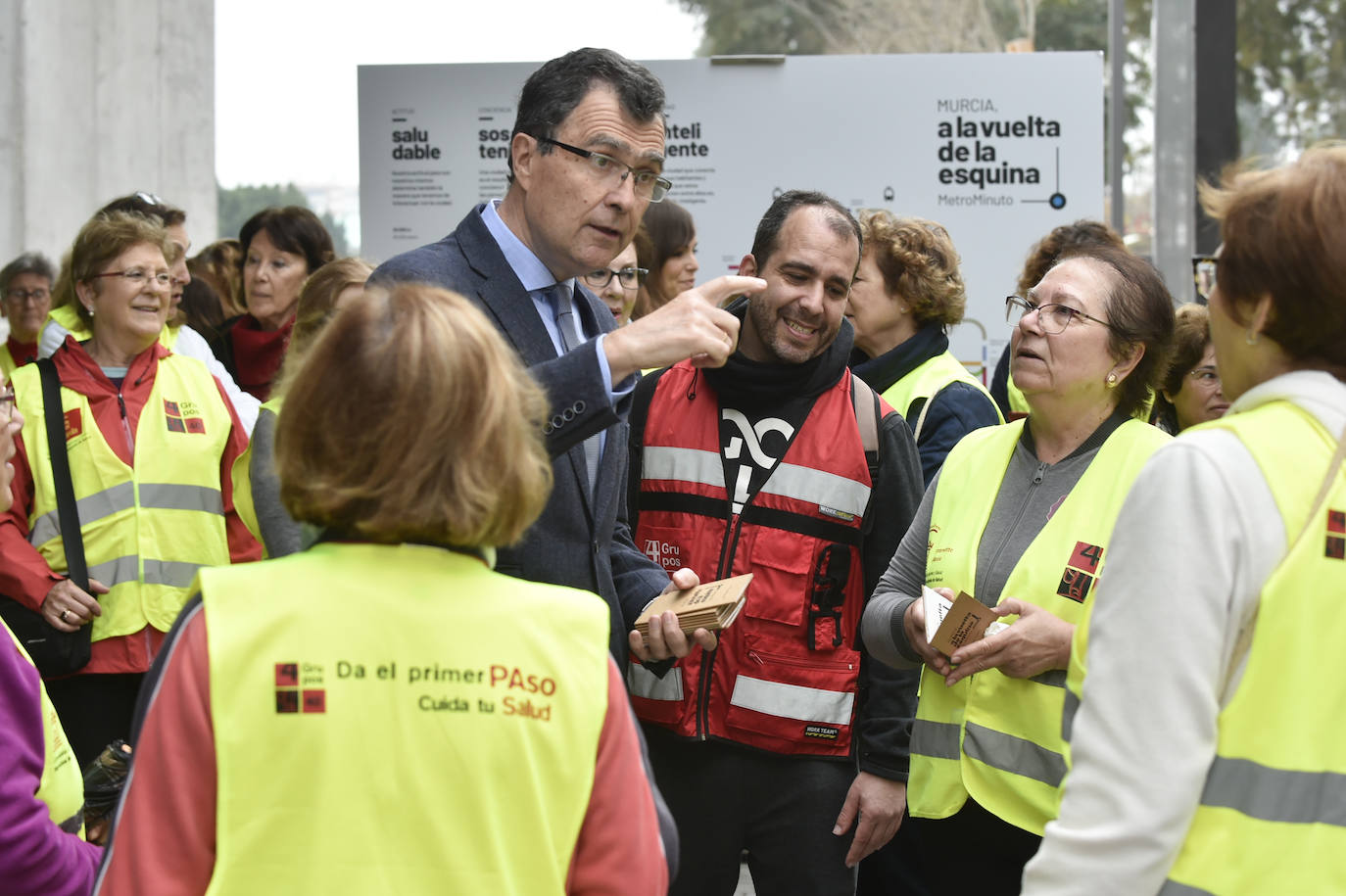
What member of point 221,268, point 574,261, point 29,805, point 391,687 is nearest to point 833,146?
point 221,268

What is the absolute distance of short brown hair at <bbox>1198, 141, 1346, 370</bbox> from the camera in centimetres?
158

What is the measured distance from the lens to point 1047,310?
3.03 m

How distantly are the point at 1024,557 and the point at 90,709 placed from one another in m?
3.08

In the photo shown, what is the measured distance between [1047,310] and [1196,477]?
5.03 feet

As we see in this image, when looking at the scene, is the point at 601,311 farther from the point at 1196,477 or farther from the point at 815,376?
the point at 1196,477

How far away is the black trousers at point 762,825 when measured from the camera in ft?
10.2

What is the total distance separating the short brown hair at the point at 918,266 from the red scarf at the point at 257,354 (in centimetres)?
269

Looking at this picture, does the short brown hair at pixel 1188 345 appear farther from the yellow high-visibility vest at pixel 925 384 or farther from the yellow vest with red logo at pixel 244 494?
the yellow vest with red logo at pixel 244 494

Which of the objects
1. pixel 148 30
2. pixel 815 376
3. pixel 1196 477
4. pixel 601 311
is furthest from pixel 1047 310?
pixel 148 30

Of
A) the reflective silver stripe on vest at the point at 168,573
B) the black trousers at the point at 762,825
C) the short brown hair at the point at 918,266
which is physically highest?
the short brown hair at the point at 918,266

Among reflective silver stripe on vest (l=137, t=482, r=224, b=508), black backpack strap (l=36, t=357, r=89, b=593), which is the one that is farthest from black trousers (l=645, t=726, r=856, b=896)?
black backpack strap (l=36, t=357, r=89, b=593)

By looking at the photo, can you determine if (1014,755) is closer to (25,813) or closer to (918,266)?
(25,813)

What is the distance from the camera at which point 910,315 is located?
441 cm

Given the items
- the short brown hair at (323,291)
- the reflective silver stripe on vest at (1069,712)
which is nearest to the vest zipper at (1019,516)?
the reflective silver stripe on vest at (1069,712)
